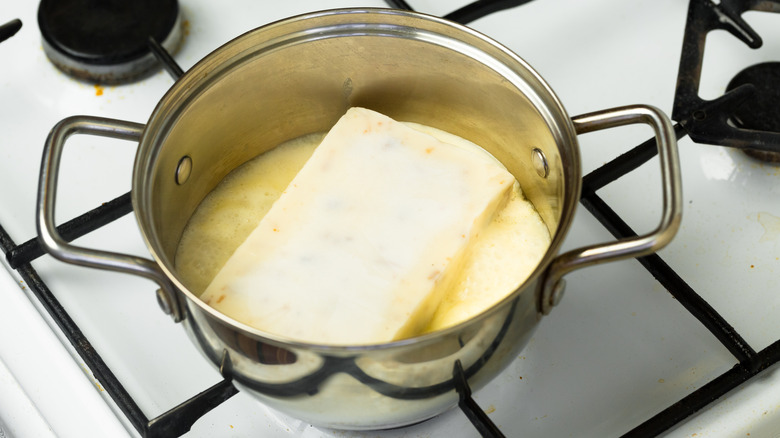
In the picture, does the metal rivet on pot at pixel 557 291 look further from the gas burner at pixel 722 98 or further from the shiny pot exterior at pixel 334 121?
the gas burner at pixel 722 98

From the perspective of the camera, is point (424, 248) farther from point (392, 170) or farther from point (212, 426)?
point (212, 426)

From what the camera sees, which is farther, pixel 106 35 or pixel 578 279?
pixel 106 35

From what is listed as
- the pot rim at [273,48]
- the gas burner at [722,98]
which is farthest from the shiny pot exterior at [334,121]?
the gas burner at [722,98]

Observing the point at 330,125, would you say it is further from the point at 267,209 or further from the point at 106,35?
the point at 106,35

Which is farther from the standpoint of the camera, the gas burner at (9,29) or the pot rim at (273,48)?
the gas burner at (9,29)

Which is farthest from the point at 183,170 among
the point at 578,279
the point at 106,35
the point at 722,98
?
the point at 722,98

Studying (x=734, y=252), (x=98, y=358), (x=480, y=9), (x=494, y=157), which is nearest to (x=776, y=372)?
(x=734, y=252)

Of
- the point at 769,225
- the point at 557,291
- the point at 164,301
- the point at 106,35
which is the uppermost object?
the point at 106,35
